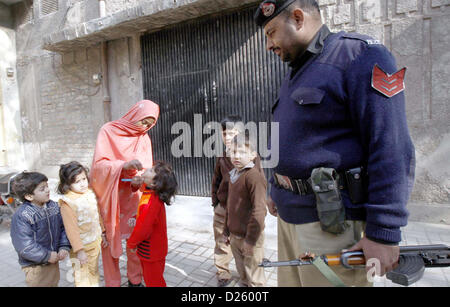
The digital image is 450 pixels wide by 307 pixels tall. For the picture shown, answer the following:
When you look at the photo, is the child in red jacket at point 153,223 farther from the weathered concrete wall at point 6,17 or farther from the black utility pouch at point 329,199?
the weathered concrete wall at point 6,17

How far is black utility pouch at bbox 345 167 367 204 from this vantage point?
121cm

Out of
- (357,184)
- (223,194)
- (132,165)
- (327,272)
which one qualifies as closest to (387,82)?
(357,184)

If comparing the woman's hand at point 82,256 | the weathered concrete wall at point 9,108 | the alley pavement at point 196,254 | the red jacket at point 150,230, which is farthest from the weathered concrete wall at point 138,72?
the woman's hand at point 82,256

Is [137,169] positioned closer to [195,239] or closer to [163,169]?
[163,169]

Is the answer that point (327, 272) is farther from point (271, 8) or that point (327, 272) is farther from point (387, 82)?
point (271, 8)

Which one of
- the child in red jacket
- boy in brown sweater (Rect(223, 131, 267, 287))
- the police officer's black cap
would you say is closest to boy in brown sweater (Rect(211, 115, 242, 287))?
boy in brown sweater (Rect(223, 131, 267, 287))

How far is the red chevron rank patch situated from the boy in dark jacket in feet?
7.97

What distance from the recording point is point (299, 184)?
1372 mm

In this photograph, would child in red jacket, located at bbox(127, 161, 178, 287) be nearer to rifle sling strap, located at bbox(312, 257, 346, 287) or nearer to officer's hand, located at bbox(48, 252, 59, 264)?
officer's hand, located at bbox(48, 252, 59, 264)

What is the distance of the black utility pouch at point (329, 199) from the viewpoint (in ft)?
3.95

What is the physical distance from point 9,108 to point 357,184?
10.5 m

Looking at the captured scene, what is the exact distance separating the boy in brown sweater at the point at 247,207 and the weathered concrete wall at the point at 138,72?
9.92ft
